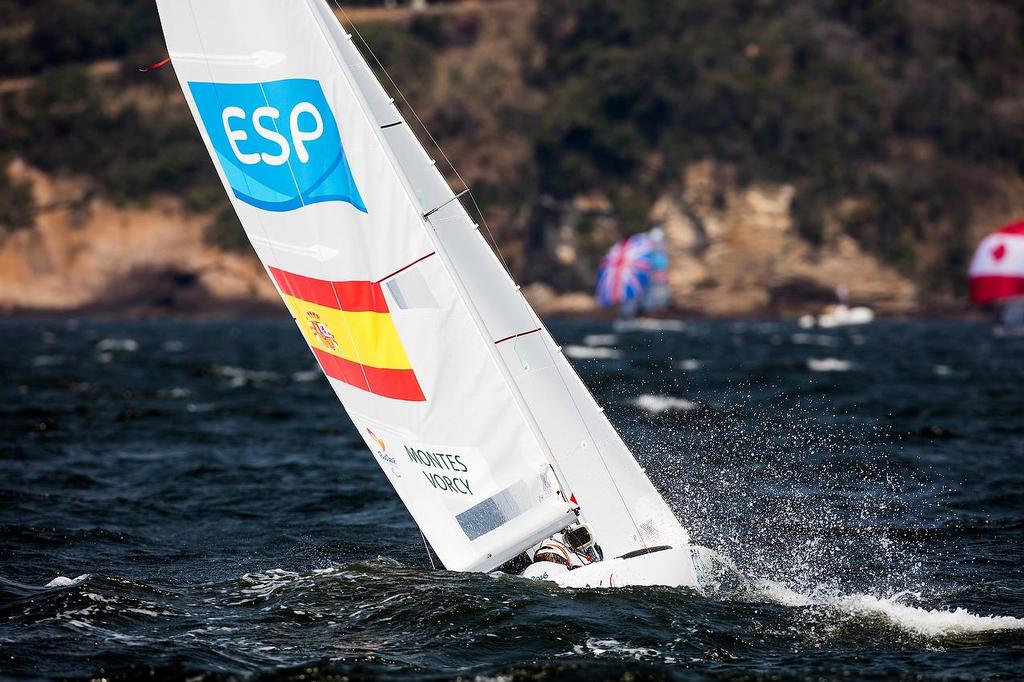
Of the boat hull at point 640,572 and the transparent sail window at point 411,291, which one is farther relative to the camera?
the boat hull at point 640,572

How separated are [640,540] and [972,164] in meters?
88.4

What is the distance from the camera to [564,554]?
9.94 metres

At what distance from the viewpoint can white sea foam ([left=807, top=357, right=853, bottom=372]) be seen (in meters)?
32.5

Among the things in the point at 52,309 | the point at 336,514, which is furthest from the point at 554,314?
the point at 336,514

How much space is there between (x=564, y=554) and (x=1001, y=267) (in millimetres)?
31123

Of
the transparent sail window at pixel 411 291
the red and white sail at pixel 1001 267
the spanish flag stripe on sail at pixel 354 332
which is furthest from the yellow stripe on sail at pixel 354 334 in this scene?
the red and white sail at pixel 1001 267

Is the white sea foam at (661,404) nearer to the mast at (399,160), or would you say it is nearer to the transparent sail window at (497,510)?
the transparent sail window at (497,510)

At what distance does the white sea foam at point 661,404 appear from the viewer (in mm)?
22266

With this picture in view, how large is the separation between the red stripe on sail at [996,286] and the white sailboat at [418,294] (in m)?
30.9

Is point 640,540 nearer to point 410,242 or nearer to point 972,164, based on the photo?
point 410,242

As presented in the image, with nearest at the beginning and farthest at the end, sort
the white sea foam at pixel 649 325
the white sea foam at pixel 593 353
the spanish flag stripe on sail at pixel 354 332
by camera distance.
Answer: the spanish flag stripe on sail at pixel 354 332, the white sea foam at pixel 593 353, the white sea foam at pixel 649 325

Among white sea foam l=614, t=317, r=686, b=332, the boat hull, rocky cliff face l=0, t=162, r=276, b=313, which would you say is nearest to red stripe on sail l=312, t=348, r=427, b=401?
the boat hull

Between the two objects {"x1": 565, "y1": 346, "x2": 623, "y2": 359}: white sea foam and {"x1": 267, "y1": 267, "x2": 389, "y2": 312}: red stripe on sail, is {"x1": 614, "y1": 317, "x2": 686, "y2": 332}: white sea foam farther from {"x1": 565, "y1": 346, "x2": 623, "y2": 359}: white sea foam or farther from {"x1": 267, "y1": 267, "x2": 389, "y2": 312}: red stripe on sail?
{"x1": 267, "y1": 267, "x2": 389, "y2": 312}: red stripe on sail

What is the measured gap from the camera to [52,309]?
8562 cm
